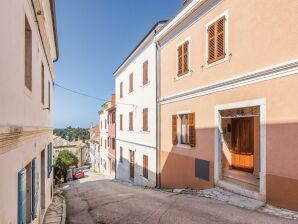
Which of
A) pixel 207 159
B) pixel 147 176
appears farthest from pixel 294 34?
pixel 147 176

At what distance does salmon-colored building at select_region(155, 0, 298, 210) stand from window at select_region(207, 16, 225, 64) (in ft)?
0.12

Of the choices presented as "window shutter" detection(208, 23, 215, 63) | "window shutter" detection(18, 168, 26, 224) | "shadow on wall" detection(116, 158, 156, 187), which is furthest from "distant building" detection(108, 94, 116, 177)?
"window shutter" detection(18, 168, 26, 224)

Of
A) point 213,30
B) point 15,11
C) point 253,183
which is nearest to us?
point 15,11

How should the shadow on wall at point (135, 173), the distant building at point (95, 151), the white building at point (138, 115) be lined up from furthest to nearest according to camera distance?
the distant building at point (95, 151) → the shadow on wall at point (135, 173) → the white building at point (138, 115)

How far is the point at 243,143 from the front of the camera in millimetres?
10289

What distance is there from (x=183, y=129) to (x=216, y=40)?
173 inches

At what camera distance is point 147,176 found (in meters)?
16.2

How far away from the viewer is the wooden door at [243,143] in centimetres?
1002

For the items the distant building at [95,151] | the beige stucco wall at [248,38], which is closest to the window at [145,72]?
the beige stucco wall at [248,38]

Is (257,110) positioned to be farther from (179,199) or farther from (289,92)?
(179,199)

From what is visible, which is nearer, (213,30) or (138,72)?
(213,30)

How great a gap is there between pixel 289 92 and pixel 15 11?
6336mm

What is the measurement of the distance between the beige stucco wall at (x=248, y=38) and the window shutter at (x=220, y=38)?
0.29 metres

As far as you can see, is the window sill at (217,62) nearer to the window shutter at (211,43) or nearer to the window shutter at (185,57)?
the window shutter at (211,43)
